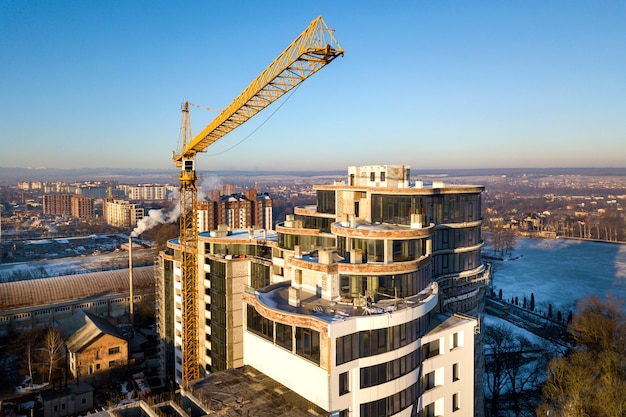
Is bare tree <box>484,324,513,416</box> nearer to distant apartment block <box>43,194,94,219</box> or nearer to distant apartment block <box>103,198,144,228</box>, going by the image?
distant apartment block <box>103,198,144,228</box>

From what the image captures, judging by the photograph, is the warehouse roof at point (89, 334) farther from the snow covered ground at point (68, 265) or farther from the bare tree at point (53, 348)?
the snow covered ground at point (68, 265)

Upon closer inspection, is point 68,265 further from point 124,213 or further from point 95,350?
point 124,213

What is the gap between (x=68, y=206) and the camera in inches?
7062

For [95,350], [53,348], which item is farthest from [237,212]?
[53,348]

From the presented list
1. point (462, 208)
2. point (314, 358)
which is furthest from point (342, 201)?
point (314, 358)

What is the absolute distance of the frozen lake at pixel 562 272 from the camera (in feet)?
217

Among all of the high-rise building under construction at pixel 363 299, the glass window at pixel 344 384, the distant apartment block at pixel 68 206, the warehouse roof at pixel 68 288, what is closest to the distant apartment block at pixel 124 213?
the distant apartment block at pixel 68 206

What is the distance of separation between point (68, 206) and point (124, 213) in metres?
52.0

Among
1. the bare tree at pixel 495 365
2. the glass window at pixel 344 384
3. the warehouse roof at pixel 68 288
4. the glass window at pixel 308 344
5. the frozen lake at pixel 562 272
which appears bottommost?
the frozen lake at pixel 562 272

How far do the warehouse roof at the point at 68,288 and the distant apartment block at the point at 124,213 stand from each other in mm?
83672

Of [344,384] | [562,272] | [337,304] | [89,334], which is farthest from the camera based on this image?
[562,272]

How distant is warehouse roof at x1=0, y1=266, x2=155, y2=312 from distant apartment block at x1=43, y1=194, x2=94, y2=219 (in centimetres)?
12362

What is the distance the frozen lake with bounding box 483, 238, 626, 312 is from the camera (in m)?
66.0

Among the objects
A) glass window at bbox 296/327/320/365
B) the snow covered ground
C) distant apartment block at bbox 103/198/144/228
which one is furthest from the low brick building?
distant apartment block at bbox 103/198/144/228
